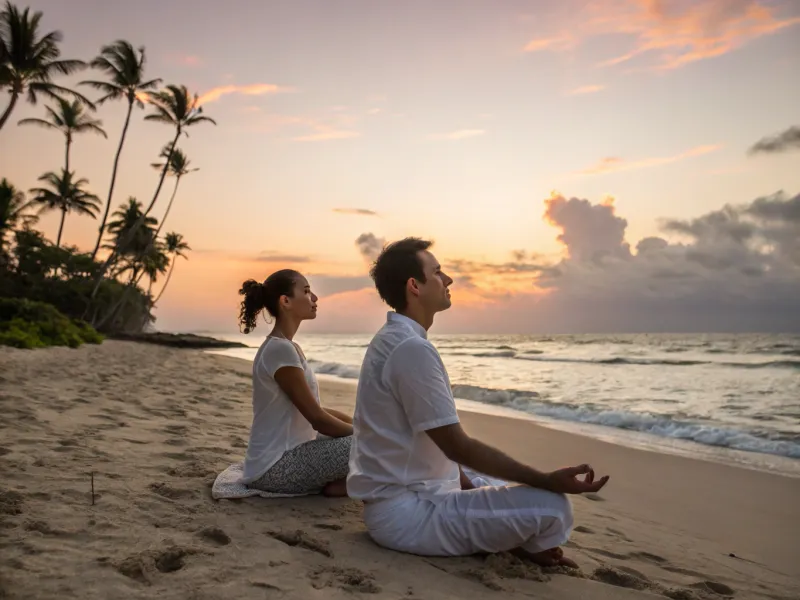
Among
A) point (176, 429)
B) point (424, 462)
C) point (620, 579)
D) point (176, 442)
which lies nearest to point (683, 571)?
point (620, 579)

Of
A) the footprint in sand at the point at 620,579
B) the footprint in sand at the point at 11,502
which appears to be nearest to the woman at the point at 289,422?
the footprint in sand at the point at 11,502

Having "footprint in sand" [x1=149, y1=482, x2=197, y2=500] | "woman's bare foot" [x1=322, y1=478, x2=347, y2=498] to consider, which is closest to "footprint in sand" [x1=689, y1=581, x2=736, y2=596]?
"woman's bare foot" [x1=322, y1=478, x2=347, y2=498]

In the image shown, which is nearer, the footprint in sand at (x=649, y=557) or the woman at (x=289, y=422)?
the footprint in sand at (x=649, y=557)

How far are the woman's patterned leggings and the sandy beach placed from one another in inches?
4.3

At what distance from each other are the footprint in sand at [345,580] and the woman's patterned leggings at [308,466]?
1.08 m

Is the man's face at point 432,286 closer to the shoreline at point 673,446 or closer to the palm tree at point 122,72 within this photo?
the shoreline at point 673,446

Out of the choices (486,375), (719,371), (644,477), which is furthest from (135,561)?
(719,371)

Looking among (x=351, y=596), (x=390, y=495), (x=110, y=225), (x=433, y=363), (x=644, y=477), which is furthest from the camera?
(x=110, y=225)

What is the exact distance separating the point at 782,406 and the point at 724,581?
8.78 meters

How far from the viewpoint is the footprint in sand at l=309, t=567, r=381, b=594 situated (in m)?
2.30

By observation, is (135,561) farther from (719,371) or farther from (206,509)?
(719,371)

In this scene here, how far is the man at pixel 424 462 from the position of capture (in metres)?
2.42

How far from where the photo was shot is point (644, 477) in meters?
5.65

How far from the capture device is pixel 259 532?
2.91 m
